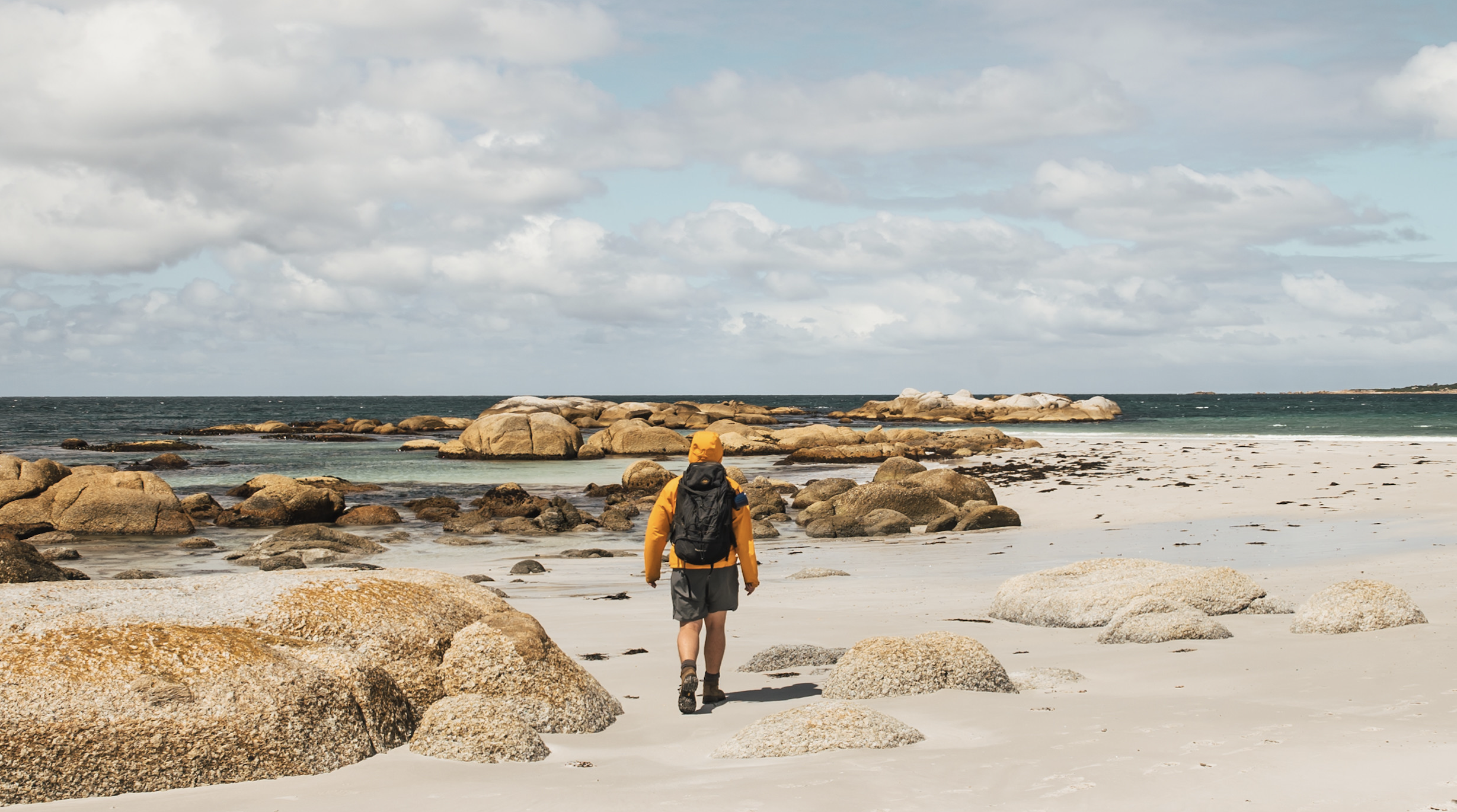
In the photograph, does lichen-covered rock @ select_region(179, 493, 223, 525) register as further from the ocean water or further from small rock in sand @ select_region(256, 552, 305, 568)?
small rock in sand @ select_region(256, 552, 305, 568)

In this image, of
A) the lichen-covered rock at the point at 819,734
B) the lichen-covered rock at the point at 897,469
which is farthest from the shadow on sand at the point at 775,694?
the lichen-covered rock at the point at 897,469

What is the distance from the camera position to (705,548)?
604 centimetres

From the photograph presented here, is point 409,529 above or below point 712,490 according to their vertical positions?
below

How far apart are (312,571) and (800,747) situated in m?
3.17

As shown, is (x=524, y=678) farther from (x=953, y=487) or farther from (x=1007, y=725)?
(x=953, y=487)

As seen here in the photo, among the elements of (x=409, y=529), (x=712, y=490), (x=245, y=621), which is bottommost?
(x=409, y=529)

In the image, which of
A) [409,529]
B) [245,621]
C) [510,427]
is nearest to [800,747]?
[245,621]

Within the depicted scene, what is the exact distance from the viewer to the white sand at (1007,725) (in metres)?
3.92

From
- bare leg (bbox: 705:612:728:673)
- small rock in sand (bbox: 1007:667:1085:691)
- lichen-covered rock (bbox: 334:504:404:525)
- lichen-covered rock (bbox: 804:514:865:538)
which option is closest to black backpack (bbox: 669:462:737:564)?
bare leg (bbox: 705:612:728:673)

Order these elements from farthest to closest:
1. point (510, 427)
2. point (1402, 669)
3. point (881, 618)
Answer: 1. point (510, 427)
2. point (881, 618)
3. point (1402, 669)

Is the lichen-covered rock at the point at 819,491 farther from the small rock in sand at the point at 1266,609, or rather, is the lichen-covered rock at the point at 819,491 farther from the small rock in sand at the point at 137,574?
the small rock in sand at the point at 1266,609

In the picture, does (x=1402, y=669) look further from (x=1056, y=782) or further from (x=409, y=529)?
(x=409, y=529)

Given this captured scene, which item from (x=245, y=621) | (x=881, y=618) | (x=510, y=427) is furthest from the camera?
→ (x=510, y=427)

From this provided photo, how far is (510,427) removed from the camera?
40125mm
